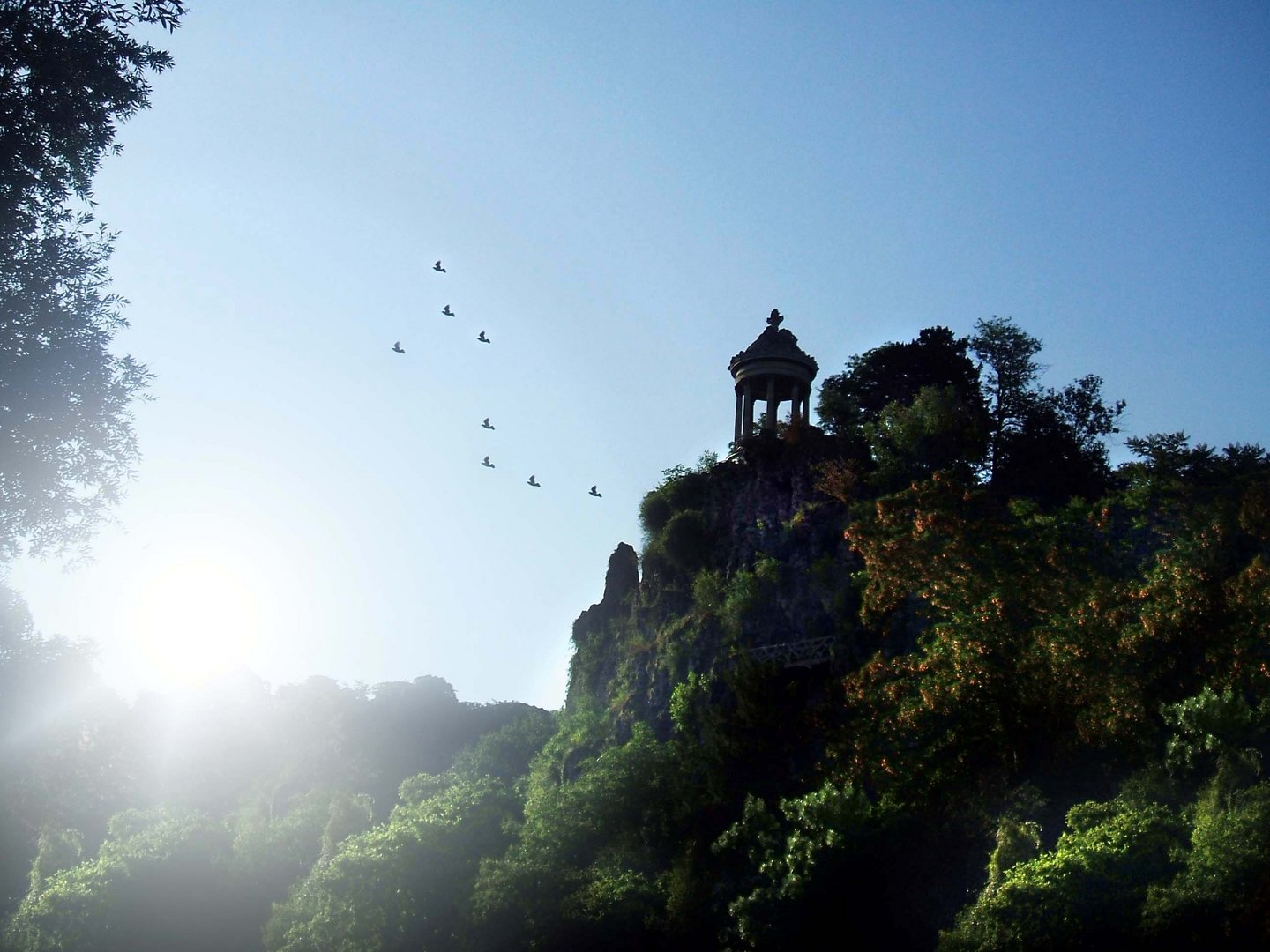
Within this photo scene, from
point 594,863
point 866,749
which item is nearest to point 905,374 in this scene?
point 866,749

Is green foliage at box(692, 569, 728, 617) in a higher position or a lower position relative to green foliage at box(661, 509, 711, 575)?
lower

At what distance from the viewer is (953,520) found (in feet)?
110

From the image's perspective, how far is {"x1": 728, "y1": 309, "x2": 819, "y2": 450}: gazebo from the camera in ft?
145

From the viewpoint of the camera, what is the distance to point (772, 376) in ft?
146

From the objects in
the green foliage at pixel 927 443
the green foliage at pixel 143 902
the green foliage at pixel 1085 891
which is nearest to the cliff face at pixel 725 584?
the green foliage at pixel 927 443

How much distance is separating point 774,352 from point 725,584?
373 inches

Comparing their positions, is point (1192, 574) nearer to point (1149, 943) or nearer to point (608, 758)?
point (1149, 943)

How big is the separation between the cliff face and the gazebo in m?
3.48

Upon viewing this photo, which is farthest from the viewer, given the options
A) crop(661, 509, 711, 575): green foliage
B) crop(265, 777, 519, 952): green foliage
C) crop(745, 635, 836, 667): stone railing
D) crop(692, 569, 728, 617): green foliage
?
crop(661, 509, 711, 575): green foliage

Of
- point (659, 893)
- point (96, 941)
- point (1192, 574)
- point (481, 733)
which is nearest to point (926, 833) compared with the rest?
point (659, 893)

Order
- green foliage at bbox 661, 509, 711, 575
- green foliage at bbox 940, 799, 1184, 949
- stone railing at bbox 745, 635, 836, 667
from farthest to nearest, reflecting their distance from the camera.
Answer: green foliage at bbox 661, 509, 711, 575 < stone railing at bbox 745, 635, 836, 667 < green foliage at bbox 940, 799, 1184, 949

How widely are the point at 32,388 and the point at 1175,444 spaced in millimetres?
27428

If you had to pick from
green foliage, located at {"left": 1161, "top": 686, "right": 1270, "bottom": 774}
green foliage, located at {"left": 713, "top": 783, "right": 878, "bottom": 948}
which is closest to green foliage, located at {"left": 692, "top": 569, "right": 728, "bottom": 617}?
green foliage, located at {"left": 713, "top": 783, "right": 878, "bottom": 948}

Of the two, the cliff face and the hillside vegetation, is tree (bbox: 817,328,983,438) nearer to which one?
the hillside vegetation
